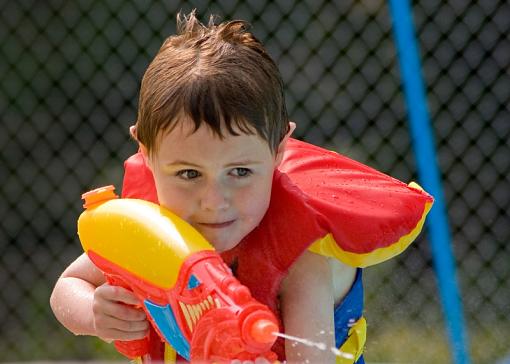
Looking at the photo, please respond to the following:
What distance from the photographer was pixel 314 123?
3.94 metres

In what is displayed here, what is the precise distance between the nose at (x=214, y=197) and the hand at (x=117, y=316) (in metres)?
0.20

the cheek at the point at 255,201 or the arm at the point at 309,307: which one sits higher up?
the cheek at the point at 255,201

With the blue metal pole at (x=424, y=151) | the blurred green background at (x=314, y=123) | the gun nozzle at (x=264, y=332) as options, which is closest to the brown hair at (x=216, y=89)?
the gun nozzle at (x=264, y=332)

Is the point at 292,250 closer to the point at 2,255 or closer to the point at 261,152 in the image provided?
the point at 261,152

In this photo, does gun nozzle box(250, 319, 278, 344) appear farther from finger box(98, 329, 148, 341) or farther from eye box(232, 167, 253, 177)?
finger box(98, 329, 148, 341)

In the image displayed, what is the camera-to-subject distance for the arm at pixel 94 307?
Result: 1.60 metres

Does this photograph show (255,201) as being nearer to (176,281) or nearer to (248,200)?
(248,200)

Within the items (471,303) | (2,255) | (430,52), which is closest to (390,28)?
→ (430,52)

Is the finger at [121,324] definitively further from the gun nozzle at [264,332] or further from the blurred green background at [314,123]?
the blurred green background at [314,123]

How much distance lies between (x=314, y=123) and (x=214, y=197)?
2.47 metres

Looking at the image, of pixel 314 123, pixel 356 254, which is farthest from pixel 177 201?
pixel 314 123

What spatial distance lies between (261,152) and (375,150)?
7.95ft

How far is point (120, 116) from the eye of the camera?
4.14 metres

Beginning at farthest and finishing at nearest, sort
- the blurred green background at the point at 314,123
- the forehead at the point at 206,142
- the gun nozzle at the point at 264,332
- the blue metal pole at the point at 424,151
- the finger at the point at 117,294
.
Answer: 1. the blurred green background at the point at 314,123
2. the blue metal pole at the point at 424,151
3. the finger at the point at 117,294
4. the forehead at the point at 206,142
5. the gun nozzle at the point at 264,332
